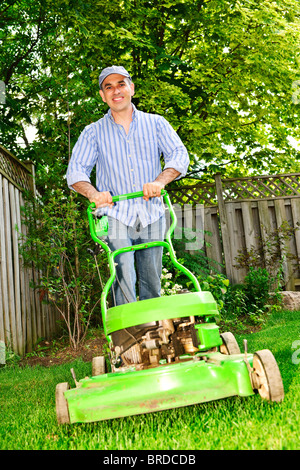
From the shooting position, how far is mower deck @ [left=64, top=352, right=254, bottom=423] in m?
2.05

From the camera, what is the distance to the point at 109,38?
6.41m

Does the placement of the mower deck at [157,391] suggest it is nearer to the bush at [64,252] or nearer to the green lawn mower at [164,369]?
the green lawn mower at [164,369]

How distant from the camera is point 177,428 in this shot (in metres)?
2.11

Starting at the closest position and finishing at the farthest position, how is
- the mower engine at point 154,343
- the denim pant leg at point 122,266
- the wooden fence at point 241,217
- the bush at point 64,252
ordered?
the mower engine at point 154,343
the denim pant leg at point 122,266
the bush at point 64,252
the wooden fence at point 241,217

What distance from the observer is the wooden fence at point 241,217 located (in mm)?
7492

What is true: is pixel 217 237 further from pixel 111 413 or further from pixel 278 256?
pixel 111 413

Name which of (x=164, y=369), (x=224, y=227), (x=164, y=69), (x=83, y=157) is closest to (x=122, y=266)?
(x=83, y=157)

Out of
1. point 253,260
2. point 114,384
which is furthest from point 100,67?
point 114,384

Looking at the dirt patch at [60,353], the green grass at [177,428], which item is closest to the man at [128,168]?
the green grass at [177,428]

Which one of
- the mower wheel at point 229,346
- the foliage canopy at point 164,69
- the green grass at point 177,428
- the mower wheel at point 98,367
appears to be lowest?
the green grass at point 177,428

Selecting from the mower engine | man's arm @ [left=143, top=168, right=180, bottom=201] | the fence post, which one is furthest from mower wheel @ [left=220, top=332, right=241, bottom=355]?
the fence post

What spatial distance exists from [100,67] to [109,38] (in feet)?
2.40

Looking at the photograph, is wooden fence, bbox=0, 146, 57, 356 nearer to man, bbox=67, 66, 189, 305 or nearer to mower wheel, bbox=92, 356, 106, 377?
mower wheel, bbox=92, 356, 106, 377

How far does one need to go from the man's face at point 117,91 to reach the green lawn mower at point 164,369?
1250 mm
